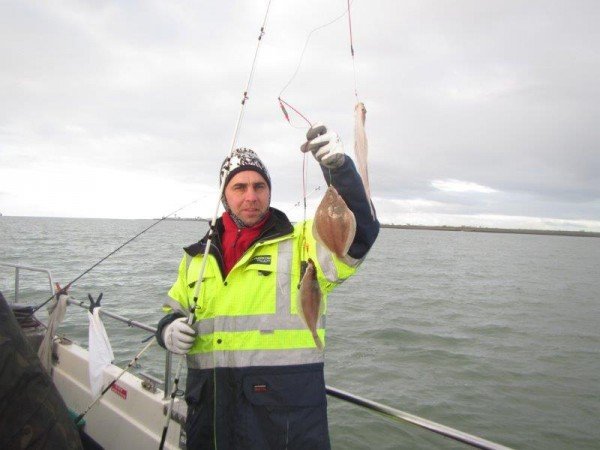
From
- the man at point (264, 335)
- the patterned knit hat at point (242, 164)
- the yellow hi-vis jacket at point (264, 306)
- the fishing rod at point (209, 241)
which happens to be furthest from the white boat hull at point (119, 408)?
the patterned knit hat at point (242, 164)

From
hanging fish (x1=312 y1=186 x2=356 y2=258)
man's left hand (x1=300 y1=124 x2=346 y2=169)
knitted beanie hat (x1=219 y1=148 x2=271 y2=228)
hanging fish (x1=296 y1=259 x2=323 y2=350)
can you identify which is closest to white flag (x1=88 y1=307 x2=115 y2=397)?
knitted beanie hat (x1=219 y1=148 x2=271 y2=228)

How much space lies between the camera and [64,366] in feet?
14.9

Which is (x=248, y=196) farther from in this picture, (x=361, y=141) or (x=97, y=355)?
(x=97, y=355)

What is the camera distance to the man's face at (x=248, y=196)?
267cm

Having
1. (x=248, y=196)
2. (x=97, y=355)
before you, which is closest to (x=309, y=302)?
(x=248, y=196)

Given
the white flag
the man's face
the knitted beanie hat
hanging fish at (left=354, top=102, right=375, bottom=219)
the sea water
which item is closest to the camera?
hanging fish at (left=354, top=102, right=375, bottom=219)

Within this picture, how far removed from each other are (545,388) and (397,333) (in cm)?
412

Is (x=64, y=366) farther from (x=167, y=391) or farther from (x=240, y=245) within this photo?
(x=240, y=245)

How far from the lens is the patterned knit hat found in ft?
9.10

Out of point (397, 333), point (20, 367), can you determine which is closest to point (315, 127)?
point (20, 367)

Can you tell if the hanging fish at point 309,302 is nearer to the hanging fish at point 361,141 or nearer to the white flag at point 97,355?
the hanging fish at point 361,141

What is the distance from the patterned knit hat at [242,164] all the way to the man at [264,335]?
18 centimetres

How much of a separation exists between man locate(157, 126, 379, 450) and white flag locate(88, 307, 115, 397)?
1.50 m

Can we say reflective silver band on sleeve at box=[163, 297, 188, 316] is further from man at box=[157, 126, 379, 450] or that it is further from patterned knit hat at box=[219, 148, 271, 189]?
patterned knit hat at box=[219, 148, 271, 189]
